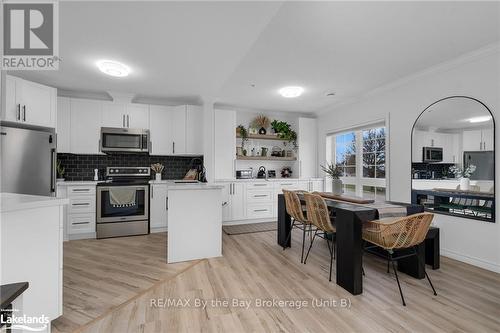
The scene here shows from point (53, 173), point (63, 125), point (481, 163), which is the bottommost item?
point (53, 173)

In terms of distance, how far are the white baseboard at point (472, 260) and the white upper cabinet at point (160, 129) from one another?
14.8 feet

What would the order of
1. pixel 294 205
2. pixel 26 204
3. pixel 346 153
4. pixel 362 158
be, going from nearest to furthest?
pixel 26 204
pixel 294 205
pixel 362 158
pixel 346 153

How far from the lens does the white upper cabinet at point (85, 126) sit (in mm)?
3777

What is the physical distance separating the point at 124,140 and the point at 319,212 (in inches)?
136

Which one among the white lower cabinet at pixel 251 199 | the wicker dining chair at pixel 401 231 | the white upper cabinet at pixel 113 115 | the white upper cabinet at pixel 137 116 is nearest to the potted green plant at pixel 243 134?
the white lower cabinet at pixel 251 199

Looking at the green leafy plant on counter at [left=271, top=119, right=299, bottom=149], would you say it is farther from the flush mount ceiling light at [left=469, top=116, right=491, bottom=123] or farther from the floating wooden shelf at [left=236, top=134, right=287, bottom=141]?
the flush mount ceiling light at [left=469, top=116, right=491, bottom=123]

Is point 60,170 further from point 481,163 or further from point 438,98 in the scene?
point 481,163

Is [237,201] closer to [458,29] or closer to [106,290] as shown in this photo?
[106,290]

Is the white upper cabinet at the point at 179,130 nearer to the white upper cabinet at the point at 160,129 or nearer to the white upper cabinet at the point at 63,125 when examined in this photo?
the white upper cabinet at the point at 160,129

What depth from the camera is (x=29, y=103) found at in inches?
122

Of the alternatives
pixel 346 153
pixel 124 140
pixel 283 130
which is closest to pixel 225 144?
pixel 283 130

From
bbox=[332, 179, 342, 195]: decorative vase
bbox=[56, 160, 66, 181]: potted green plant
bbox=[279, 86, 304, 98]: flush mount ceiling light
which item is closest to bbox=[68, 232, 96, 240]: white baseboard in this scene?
bbox=[56, 160, 66, 181]: potted green plant

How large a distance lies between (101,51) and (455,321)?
13.3 feet

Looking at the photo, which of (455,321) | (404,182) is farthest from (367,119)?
(455,321)
